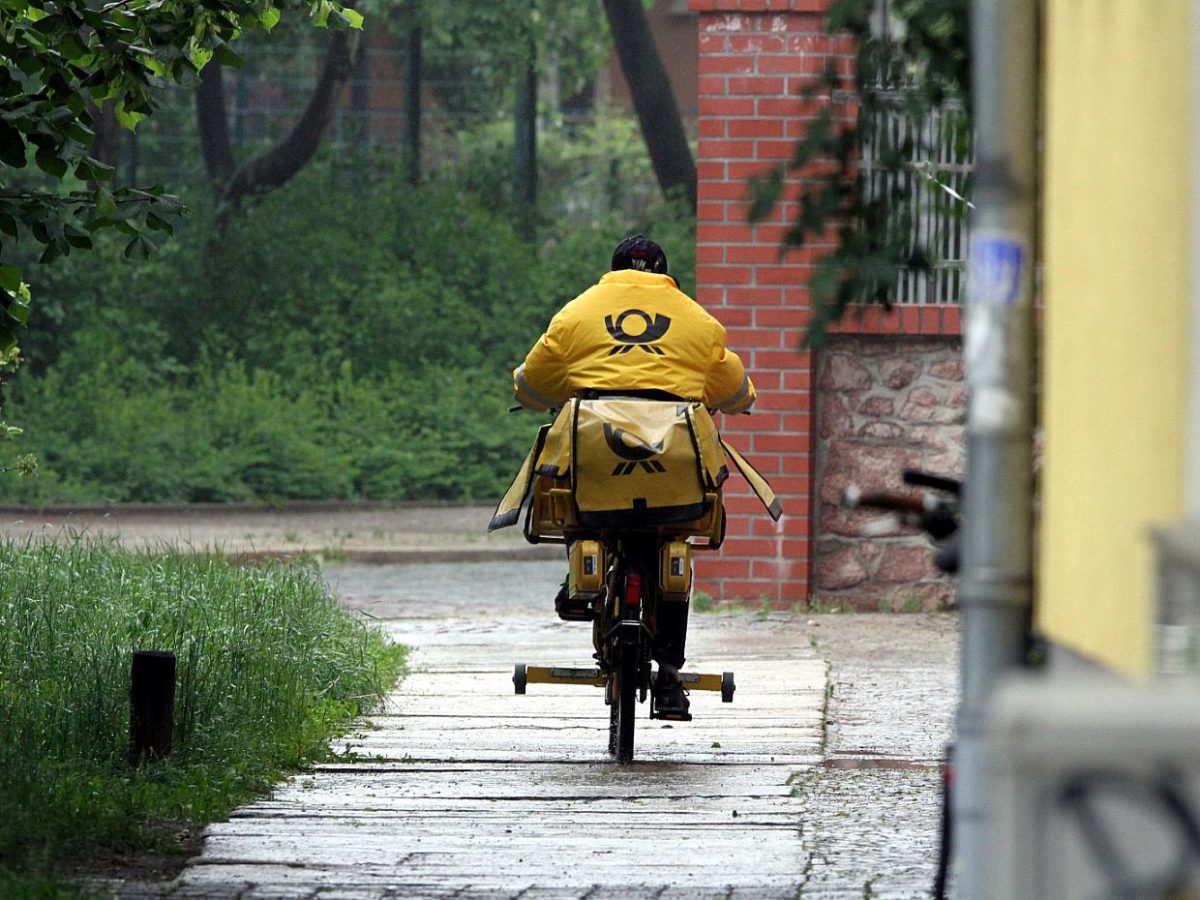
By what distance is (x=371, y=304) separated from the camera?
24078 mm

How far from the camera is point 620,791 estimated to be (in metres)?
7.74

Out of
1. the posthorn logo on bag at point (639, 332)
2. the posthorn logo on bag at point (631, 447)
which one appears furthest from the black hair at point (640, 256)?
the posthorn logo on bag at point (631, 447)

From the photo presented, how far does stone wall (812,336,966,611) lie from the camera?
13.0 meters

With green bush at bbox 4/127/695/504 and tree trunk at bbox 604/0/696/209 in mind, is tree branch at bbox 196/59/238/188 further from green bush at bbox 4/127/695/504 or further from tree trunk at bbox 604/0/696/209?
tree trunk at bbox 604/0/696/209

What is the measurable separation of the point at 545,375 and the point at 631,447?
60cm

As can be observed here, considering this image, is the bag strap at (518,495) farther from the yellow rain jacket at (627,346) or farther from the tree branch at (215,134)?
the tree branch at (215,134)

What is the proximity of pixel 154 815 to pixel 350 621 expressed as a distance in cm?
402

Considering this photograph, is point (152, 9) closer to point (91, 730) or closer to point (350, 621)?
point (91, 730)

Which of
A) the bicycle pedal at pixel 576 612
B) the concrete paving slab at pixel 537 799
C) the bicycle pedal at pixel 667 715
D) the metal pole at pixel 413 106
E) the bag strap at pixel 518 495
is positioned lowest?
the concrete paving slab at pixel 537 799

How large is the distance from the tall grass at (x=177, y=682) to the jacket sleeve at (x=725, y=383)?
1.87 metres

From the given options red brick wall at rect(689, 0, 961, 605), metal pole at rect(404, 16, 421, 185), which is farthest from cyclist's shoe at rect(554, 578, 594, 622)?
metal pole at rect(404, 16, 421, 185)

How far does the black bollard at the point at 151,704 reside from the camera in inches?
293

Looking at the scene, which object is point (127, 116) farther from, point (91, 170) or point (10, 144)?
point (10, 144)

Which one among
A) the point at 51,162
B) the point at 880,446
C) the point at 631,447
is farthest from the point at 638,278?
the point at 880,446
